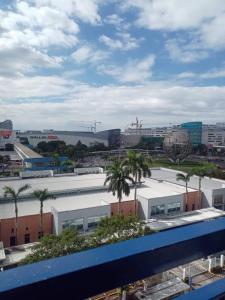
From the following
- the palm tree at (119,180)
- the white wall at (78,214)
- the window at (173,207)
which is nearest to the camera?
the white wall at (78,214)

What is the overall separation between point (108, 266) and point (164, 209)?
24.0 m

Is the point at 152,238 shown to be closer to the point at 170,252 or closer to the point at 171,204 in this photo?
the point at 170,252

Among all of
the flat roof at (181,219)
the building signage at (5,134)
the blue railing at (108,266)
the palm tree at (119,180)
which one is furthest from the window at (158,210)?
the building signage at (5,134)

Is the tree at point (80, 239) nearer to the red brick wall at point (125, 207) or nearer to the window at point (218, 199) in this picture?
the red brick wall at point (125, 207)

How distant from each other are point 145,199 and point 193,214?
4.40m

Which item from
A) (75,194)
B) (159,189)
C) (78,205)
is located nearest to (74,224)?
(78,205)

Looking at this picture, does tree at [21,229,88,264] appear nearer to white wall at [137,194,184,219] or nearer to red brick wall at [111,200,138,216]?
red brick wall at [111,200,138,216]

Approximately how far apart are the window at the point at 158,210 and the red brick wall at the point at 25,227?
8300mm

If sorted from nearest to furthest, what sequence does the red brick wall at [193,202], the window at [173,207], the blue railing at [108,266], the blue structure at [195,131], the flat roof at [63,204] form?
1. the blue railing at [108,266]
2. the flat roof at [63,204]
3. the window at [173,207]
4. the red brick wall at [193,202]
5. the blue structure at [195,131]

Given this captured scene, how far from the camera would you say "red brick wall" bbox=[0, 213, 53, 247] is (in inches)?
789

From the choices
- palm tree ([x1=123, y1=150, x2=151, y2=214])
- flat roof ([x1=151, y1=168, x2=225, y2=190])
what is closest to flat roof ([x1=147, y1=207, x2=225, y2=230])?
palm tree ([x1=123, y1=150, x2=151, y2=214])

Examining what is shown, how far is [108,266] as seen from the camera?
203 centimetres

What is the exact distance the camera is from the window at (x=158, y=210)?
2455 cm

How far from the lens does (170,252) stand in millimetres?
2312
